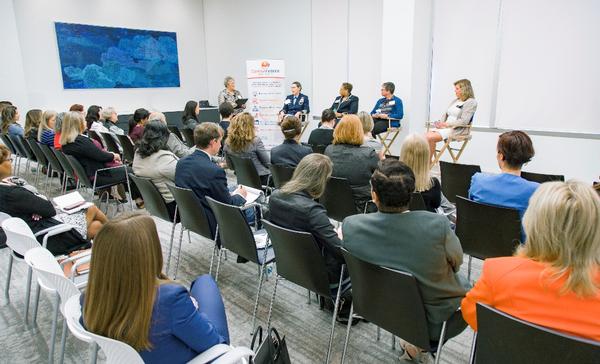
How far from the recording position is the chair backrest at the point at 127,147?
538 centimetres

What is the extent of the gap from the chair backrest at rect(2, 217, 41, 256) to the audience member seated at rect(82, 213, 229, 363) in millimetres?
1046

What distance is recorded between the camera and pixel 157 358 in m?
1.26

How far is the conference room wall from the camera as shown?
8391mm

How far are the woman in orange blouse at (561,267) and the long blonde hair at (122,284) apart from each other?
3.69ft

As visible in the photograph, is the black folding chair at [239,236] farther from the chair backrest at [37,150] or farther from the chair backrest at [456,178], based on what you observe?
the chair backrest at [37,150]

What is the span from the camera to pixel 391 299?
5.35ft

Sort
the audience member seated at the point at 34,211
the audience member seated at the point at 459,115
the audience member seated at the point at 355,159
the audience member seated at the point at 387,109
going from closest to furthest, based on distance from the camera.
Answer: the audience member seated at the point at 34,211, the audience member seated at the point at 355,159, the audience member seated at the point at 459,115, the audience member seated at the point at 387,109

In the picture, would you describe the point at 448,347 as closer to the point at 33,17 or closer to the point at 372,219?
the point at 372,219

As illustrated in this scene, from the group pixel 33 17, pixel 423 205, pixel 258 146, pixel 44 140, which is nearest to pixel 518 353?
pixel 423 205

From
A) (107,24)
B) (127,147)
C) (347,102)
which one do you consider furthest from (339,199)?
(107,24)

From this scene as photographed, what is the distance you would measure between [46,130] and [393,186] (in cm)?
514

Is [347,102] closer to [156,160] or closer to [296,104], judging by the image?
[296,104]

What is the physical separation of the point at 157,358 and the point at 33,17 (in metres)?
9.73

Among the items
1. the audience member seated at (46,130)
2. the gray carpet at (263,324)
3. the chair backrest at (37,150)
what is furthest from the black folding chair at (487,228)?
the chair backrest at (37,150)
